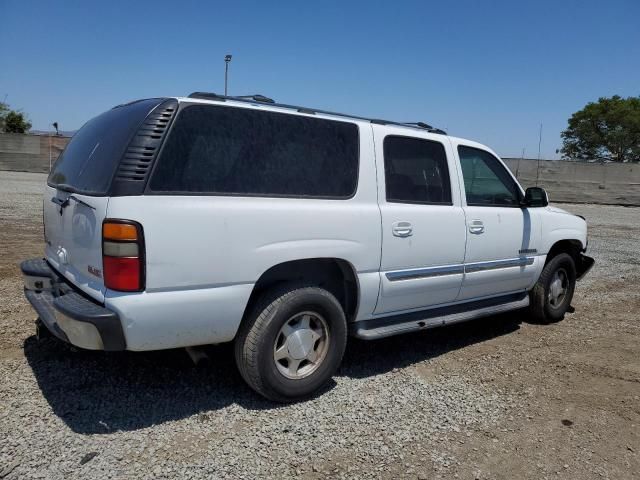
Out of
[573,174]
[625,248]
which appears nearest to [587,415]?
[625,248]

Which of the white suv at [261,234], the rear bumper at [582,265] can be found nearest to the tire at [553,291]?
the rear bumper at [582,265]

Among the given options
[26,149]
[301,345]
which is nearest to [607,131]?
[26,149]

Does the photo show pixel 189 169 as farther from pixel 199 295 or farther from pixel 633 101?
pixel 633 101

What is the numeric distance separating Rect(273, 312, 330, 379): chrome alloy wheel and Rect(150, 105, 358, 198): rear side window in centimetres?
84

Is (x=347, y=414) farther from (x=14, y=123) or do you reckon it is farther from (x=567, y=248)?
(x=14, y=123)

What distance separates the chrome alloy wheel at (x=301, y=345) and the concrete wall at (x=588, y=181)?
21209 mm

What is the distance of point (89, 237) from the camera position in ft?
9.61

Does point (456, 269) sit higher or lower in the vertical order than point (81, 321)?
higher

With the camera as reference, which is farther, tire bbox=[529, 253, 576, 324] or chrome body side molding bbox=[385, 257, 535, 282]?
tire bbox=[529, 253, 576, 324]

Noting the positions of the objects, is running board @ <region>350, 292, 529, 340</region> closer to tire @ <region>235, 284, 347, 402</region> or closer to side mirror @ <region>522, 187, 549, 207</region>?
tire @ <region>235, 284, 347, 402</region>

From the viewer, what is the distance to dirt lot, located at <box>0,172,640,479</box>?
9.16ft

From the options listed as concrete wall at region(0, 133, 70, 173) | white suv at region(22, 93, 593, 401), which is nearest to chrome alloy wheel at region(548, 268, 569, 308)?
white suv at region(22, 93, 593, 401)

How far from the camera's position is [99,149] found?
3252 millimetres

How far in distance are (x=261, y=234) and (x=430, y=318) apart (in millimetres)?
1794
